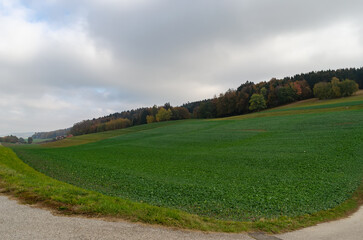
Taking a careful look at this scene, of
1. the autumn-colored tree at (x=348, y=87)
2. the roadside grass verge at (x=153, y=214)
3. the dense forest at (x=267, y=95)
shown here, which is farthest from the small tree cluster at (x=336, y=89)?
the roadside grass verge at (x=153, y=214)

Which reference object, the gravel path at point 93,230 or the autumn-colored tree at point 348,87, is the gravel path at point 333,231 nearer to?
the gravel path at point 93,230

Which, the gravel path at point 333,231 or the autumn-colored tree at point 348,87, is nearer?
the gravel path at point 333,231

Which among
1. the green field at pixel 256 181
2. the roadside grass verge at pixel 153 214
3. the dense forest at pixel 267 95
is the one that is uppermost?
the dense forest at pixel 267 95

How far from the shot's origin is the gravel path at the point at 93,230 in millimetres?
6168

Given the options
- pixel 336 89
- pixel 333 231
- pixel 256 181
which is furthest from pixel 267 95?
pixel 333 231

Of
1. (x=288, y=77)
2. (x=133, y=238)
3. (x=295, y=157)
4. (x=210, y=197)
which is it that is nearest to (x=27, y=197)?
(x=133, y=238)

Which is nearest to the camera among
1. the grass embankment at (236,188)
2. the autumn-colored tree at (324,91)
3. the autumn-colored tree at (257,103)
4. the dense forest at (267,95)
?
the grass embankment at (236,188)

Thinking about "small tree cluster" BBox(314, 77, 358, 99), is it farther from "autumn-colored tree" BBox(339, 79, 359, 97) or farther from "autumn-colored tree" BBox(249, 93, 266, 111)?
"autumn-colored tree" BBox(249, 93, 266, 111)

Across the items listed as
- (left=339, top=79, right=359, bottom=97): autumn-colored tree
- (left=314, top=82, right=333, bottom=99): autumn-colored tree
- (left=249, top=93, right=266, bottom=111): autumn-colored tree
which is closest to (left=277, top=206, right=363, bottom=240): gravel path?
(left=314, top=82, right=333, bottom=99): autumn-colored tree

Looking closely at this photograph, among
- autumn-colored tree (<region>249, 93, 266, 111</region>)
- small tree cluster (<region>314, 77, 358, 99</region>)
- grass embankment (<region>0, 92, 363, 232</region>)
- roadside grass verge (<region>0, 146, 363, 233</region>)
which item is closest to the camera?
roadside grass verge (<region>0, 146, 363, 233</region>)

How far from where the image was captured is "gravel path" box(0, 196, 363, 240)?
20.2 ft

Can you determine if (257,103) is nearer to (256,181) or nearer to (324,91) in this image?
(324,91)

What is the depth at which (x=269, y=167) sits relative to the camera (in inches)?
793

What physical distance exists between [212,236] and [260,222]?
2832 millimetres
